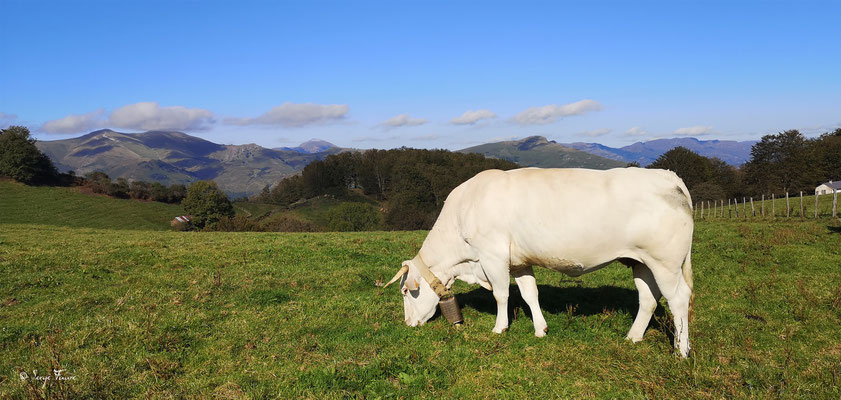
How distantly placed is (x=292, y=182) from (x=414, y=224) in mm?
67163

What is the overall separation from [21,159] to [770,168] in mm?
135898

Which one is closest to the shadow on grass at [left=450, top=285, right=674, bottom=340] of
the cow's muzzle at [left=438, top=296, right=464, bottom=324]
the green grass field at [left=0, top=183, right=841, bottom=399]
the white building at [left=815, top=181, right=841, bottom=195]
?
the green grass field at [left=0, top=183, right=841, bottom=399]

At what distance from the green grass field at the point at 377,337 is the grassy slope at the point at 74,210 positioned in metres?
62.7

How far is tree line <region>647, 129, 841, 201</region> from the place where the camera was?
7450 cm

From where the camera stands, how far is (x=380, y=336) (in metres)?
7.98

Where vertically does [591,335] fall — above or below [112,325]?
below

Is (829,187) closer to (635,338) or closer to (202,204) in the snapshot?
(635,338)

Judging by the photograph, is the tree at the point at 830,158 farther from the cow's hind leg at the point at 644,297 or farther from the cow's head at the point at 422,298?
→ the cow's head at the point at 422,298

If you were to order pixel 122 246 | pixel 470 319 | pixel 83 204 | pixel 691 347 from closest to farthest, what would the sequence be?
1. pixel 691 347
2. pixel 470 319
3. pixel 122 246
4. pixel 83 204

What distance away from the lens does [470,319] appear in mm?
8945

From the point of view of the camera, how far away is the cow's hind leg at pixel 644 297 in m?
7.55

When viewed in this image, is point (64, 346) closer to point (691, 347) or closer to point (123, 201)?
point (691, 347)

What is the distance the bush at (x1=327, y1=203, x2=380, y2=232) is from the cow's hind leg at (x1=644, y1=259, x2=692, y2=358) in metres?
73.0

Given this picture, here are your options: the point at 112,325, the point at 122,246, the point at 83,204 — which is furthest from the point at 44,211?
the point at 112,325
